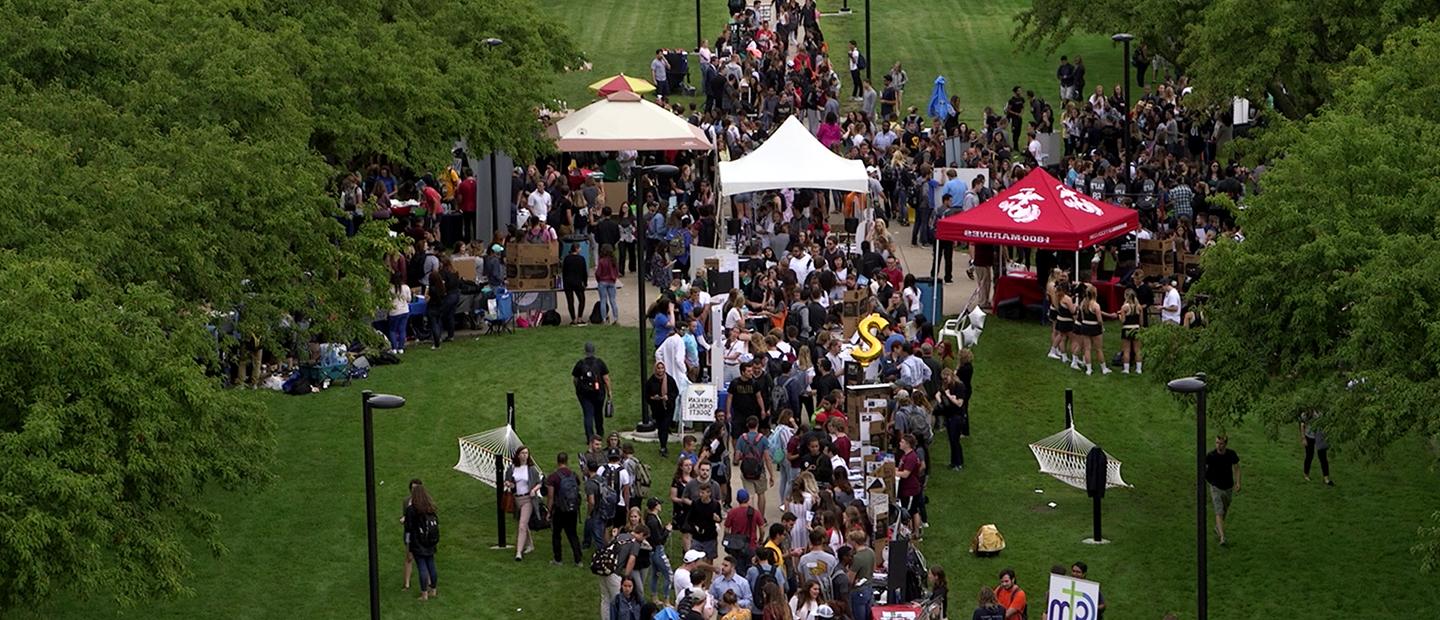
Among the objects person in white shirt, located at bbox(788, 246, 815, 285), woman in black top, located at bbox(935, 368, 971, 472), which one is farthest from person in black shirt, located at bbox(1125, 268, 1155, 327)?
woman in black top, located at bbox(935, 368, 971, 472)

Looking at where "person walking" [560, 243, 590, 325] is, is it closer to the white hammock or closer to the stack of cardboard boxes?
the stack of cardboard boxes

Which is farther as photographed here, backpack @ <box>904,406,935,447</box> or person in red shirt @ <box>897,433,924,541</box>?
backpack @ <box>904,406,935,447</box>

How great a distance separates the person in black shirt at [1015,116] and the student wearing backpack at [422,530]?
97.1 ft

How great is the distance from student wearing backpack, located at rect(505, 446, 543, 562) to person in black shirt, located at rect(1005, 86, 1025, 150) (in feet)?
91.6

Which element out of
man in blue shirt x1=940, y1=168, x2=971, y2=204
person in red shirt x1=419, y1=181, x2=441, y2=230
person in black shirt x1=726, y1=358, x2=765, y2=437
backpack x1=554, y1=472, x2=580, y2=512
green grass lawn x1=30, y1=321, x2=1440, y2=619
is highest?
man in blue shirt x1=940, y1=168, x2=971, y2=204

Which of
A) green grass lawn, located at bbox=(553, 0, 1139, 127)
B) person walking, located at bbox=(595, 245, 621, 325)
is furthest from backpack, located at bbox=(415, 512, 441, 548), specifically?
green grass lawn, located at bbox=(553, 0, 1139, 127)

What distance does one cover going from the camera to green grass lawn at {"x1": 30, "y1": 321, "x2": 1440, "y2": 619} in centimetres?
2741

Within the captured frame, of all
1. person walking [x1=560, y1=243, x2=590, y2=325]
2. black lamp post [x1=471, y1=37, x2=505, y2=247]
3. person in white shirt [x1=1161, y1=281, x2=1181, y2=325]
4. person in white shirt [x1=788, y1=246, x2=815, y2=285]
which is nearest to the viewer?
person in white shirt [x1=1161, y1=281, x2=1181, y2=325]

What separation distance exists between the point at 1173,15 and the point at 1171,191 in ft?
Answer: 26.5

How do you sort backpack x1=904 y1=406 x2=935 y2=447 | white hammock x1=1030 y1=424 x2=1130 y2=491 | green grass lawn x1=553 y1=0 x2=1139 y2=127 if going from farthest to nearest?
green grass lawn x1=553 y1=0 x2=1139 y2=127, white hammock x1=1030 y1=424 x2=1130 y2=491, backpack x1=904 y1=406 x2=935 y2=447

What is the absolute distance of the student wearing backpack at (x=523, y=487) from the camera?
28125 millimetres

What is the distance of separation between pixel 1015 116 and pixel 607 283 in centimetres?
1802

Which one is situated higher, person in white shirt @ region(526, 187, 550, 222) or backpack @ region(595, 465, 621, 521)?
person in white shirt @ region(526, 187, 550, 222)

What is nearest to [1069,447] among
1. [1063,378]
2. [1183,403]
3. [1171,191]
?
[1183,403]
